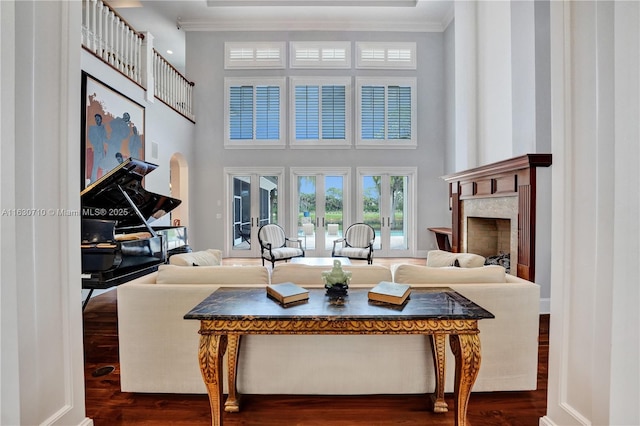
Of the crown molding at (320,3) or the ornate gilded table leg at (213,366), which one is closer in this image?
the ornate gilded table leg at (213,366)

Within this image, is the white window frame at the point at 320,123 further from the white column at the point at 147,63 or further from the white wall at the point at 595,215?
the white wall at the point at 595,215

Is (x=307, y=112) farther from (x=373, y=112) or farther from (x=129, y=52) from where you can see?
(x=129, y=52)

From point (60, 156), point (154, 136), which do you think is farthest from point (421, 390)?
point (154, 136)

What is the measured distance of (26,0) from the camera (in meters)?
1.41

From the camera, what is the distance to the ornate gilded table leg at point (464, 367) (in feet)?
5.16

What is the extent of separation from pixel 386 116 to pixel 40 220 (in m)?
7.27

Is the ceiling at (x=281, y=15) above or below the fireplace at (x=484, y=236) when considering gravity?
above

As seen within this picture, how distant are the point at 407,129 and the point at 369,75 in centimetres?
159

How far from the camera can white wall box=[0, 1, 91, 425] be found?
1350 millimetres

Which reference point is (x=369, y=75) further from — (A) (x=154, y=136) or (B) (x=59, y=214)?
(B) (x=59, y=214)

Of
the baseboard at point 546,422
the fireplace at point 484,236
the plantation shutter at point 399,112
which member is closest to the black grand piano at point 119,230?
the baseboard at point 546,422

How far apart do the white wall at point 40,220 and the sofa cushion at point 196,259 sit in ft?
2.78

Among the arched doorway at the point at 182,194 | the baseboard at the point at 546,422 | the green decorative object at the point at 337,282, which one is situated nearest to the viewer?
the baseboard at the point at 546,422

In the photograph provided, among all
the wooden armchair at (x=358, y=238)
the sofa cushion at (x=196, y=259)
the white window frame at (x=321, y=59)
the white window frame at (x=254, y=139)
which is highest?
the white window frame at (x=321, y=59)
